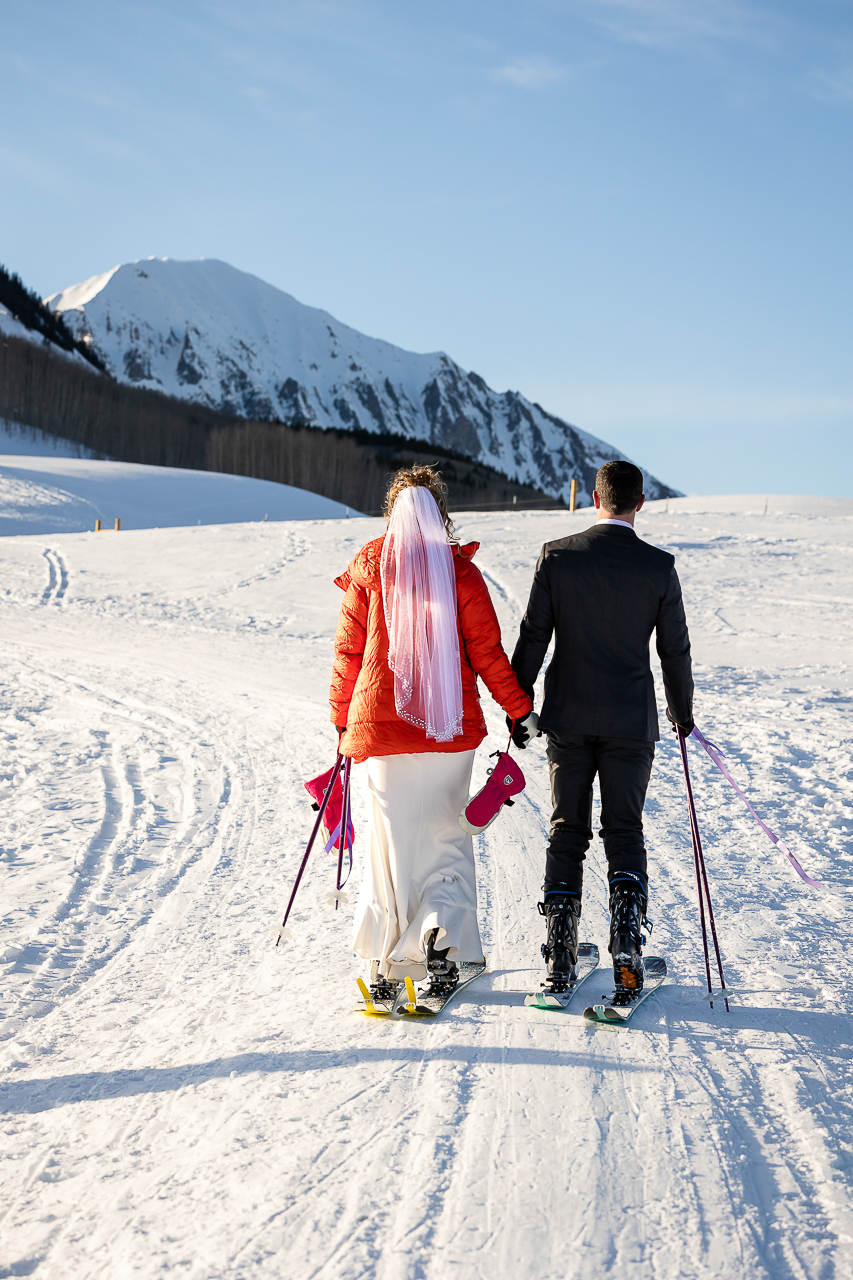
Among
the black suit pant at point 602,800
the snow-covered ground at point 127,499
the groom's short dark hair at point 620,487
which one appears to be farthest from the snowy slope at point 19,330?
the black suit pant at point 602,800

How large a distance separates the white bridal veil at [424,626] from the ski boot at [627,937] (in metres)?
0.82

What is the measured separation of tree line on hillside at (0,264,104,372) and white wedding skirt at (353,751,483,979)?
110154 mm

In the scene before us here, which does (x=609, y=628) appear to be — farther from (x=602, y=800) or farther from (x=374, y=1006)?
(x=374, y=1006)

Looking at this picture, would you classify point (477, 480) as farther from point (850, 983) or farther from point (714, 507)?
point (850, 983)

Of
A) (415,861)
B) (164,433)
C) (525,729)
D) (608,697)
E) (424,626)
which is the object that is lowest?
(415,861)

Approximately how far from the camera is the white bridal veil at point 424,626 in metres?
3.20

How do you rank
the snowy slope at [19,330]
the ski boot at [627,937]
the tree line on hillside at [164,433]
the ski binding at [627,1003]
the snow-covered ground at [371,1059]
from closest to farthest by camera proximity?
1. the snow-covered ground at [371,1059]
2. the ski binding at [627,1003]
3. the ski boot at [627,937]
4. the tree line on hillside at [164,433]
5. the snowy slope at [19,330]

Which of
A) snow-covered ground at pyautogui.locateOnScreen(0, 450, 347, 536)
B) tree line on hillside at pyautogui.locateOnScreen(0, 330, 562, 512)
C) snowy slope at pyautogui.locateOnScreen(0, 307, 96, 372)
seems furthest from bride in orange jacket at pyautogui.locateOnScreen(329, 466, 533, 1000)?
snowy slope at pyautogui.locateOnScreen(0, 307, 96, 372)

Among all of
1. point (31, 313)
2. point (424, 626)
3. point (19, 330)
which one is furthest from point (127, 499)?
point (31, 313)

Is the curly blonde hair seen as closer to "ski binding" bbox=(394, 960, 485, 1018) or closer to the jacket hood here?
the jacket hood

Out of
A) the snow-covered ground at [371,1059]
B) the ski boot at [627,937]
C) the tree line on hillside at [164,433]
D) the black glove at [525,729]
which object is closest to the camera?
the snow-covered ground at [371,1059]

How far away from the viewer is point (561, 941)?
10.7 ft

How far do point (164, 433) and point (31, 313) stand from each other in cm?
3642

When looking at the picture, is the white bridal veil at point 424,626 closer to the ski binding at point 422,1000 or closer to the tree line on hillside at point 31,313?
the ski binding at point 422,1000
